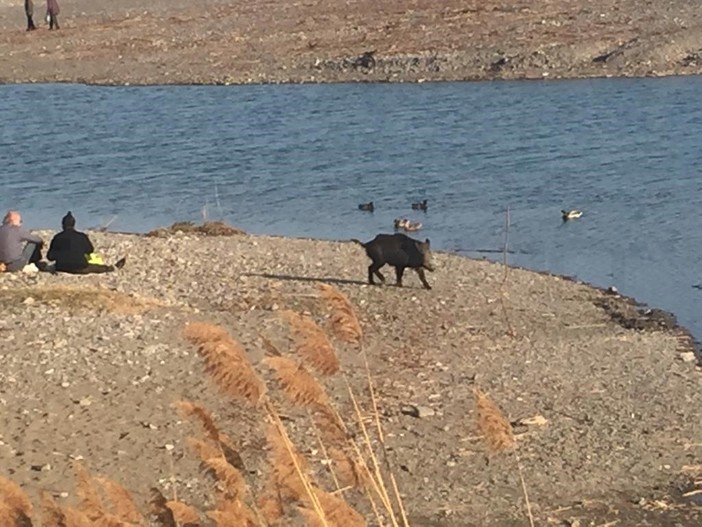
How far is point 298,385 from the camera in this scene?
495 centimetres

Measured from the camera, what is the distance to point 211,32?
52.5 metres

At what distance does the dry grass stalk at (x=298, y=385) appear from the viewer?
4.91 m

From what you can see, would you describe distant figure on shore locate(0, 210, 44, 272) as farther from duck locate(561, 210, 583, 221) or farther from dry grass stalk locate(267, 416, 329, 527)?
dry grass stalk locate(267, 416, 329, 527)

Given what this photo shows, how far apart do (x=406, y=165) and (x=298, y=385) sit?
25.3 metres

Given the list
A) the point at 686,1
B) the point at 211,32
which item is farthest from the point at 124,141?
the point at 686,1

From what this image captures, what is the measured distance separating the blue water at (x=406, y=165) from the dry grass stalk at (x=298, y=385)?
11564 mm

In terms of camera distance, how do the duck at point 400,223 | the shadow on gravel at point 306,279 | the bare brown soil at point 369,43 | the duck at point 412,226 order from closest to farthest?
the shadow on gravel at point 306,279 → the duck at point 412,226 → the duck at point 400,223 → the bare brown soil at point 369,43

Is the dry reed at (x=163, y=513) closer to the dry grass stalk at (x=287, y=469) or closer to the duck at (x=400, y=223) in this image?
the dry grass stalk at (x=287, y=469)

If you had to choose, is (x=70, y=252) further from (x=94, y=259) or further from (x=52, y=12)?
(x=52, y=12)

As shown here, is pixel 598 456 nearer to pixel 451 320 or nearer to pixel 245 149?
pixel 451 320

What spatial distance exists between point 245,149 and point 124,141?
11.0ft

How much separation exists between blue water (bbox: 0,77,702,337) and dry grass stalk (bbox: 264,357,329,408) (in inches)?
455

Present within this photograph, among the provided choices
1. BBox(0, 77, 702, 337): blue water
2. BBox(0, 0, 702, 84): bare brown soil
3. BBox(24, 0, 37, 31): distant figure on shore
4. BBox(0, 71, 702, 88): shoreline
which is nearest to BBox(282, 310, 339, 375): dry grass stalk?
BBox(0, 77, 702, 337): blue water

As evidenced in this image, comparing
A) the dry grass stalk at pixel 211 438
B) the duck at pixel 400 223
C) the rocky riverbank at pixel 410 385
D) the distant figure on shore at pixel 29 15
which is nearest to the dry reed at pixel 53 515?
the dry grass stalk at pixel 211 438
